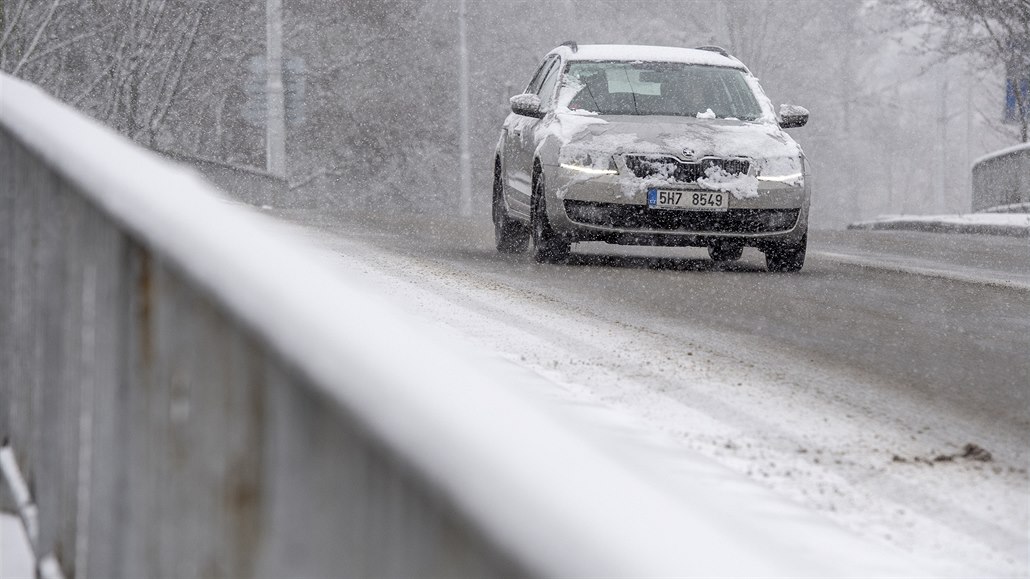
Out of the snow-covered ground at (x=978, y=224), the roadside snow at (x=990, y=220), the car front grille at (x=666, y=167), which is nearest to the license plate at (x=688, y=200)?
the car front grille at (x=666, y=167)

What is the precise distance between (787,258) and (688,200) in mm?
1054

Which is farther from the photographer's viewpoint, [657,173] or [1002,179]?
[1002,179]

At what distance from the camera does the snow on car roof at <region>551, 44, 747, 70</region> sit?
1278cm

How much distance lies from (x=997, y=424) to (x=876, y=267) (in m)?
6.87

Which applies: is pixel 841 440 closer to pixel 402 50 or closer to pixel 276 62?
pixel 276 62

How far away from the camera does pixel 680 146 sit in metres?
10.9

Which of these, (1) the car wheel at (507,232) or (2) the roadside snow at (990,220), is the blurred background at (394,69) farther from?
(1) the car wheel at (507,232)

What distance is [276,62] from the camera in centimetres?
3138

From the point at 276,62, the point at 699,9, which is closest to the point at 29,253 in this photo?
the point at 276,62

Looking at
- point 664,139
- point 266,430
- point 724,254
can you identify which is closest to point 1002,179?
point 724,254

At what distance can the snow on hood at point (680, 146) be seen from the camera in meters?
10.9

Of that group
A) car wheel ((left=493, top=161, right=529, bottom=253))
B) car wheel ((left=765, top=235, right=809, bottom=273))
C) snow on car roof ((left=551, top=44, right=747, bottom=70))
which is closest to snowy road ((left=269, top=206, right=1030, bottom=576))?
car wheel ((left=765, top=235, right=809, bottom=273))

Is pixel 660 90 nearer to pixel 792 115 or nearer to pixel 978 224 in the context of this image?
pixel 792 115

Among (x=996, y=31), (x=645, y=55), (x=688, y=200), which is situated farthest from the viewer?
(x=996, y=31)
